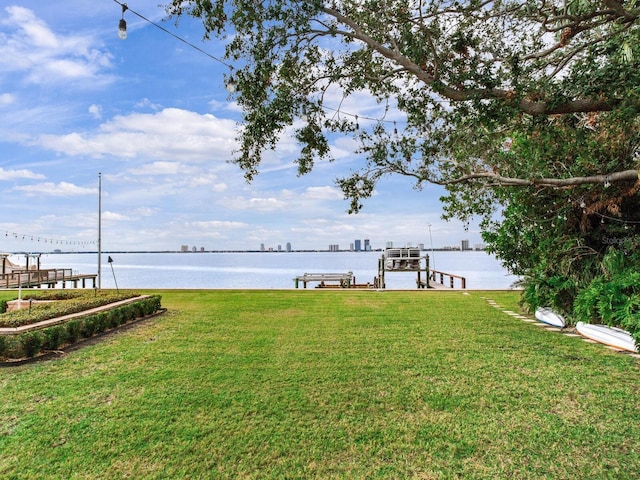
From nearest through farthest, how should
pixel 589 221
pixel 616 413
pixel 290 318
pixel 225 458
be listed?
pixel 225 458
pixel 616 413
pixel 589 221
pixel 290 318

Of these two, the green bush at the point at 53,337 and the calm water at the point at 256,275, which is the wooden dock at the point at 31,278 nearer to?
the calm water at the point at 256,275

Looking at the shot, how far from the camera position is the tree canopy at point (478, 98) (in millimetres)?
4781

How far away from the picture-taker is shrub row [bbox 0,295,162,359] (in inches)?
212

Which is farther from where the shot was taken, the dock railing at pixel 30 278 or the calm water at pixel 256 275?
the calm water at pixel 256 275

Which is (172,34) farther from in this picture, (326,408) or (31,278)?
(31,278)

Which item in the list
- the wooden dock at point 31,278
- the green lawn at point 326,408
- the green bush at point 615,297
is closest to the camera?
the green lawn at point 326,408

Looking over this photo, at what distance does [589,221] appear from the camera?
26.2 feet

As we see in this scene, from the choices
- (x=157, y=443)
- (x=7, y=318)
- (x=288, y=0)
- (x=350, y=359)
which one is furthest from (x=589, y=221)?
(x=7, y=318)

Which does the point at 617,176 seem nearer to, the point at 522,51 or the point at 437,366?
the point at 522,51

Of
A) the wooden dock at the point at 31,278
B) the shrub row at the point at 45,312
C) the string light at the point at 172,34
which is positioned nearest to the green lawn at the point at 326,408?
the shrub row at the point at 45,312

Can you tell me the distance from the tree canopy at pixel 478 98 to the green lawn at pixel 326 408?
2696 mm

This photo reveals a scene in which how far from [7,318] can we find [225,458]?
18.4 feet

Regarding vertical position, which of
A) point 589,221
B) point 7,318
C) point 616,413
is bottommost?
point 616,413

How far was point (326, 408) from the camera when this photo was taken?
365cm
